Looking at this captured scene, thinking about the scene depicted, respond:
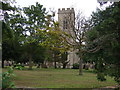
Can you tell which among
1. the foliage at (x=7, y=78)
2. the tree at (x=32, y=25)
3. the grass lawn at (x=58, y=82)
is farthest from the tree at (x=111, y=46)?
the tree at (x=32, y=25)

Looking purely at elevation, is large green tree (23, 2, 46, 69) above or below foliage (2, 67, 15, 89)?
above

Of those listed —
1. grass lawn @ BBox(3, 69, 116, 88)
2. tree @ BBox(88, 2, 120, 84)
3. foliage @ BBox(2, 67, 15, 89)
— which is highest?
tree @ BBox(88, 2, 120, 84)

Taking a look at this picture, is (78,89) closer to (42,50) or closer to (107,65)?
(107,65)

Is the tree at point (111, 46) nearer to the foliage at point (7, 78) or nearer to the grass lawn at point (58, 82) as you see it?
the grass lawn at point (58, 82)

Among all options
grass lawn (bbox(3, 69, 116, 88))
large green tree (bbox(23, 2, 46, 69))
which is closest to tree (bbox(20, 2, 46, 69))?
large green tree (bbox(23, 2, 46, 69))

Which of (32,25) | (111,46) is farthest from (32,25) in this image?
(111,46)

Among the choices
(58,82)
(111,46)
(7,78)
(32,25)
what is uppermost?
(32,25)

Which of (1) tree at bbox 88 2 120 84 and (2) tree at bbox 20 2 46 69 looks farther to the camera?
(2) tree at bbox 20 2 46 69

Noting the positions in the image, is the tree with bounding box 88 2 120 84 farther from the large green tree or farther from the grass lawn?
the large green tree

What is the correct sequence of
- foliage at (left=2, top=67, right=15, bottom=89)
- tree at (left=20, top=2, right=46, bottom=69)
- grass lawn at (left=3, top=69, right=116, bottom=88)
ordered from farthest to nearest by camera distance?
tree at (left=20, top=2, right=46, bottom=69) → grass lawn at (left=3, top=69, right=116, bottom=88) → foliage at (left=2, top=67, right=15, bottom=89)

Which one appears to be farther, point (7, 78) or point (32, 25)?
point (32, 25)

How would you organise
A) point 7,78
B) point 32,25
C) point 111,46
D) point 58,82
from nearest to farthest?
point 7,78
point 111,46
point 58,82
point 32,25

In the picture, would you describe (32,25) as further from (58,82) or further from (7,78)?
(7,78)

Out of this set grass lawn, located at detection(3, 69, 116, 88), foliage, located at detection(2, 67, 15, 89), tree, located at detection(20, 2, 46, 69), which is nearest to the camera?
foliage, located at detection(2, 67, 15, 89)
